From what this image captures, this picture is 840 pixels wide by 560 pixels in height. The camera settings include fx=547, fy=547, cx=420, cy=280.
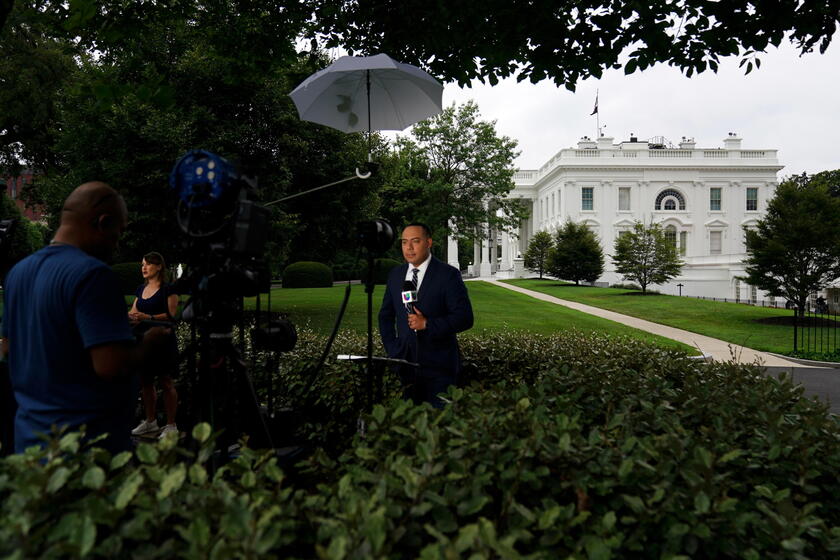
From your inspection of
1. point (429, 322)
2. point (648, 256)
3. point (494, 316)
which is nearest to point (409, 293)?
point (429, 322)

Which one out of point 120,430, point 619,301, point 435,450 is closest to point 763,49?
point 435,450

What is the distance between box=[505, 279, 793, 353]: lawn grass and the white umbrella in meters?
11.5

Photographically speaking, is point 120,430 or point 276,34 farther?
point 276,34

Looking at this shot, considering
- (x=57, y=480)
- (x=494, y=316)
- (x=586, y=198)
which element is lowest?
(x=494, y=316)

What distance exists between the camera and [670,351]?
257 inches

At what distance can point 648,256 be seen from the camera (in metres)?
36.2

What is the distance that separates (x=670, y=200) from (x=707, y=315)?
157 feet

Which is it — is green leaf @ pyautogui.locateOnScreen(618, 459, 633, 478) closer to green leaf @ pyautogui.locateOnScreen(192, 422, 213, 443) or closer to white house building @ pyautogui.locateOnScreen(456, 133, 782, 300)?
green leaf @ pyautogui.locateOnScreen(192, 422, 213, 443)

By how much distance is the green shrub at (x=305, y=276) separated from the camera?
31.7 m

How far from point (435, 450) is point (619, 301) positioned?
3129 centimetres

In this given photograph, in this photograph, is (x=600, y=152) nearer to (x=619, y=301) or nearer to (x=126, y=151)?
(x=619, y=301)

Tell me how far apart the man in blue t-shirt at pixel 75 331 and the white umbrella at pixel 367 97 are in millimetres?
3462

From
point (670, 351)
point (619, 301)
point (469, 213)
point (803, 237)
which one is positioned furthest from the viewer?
point (469, 213)

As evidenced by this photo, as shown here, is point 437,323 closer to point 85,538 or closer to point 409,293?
point 409,293
